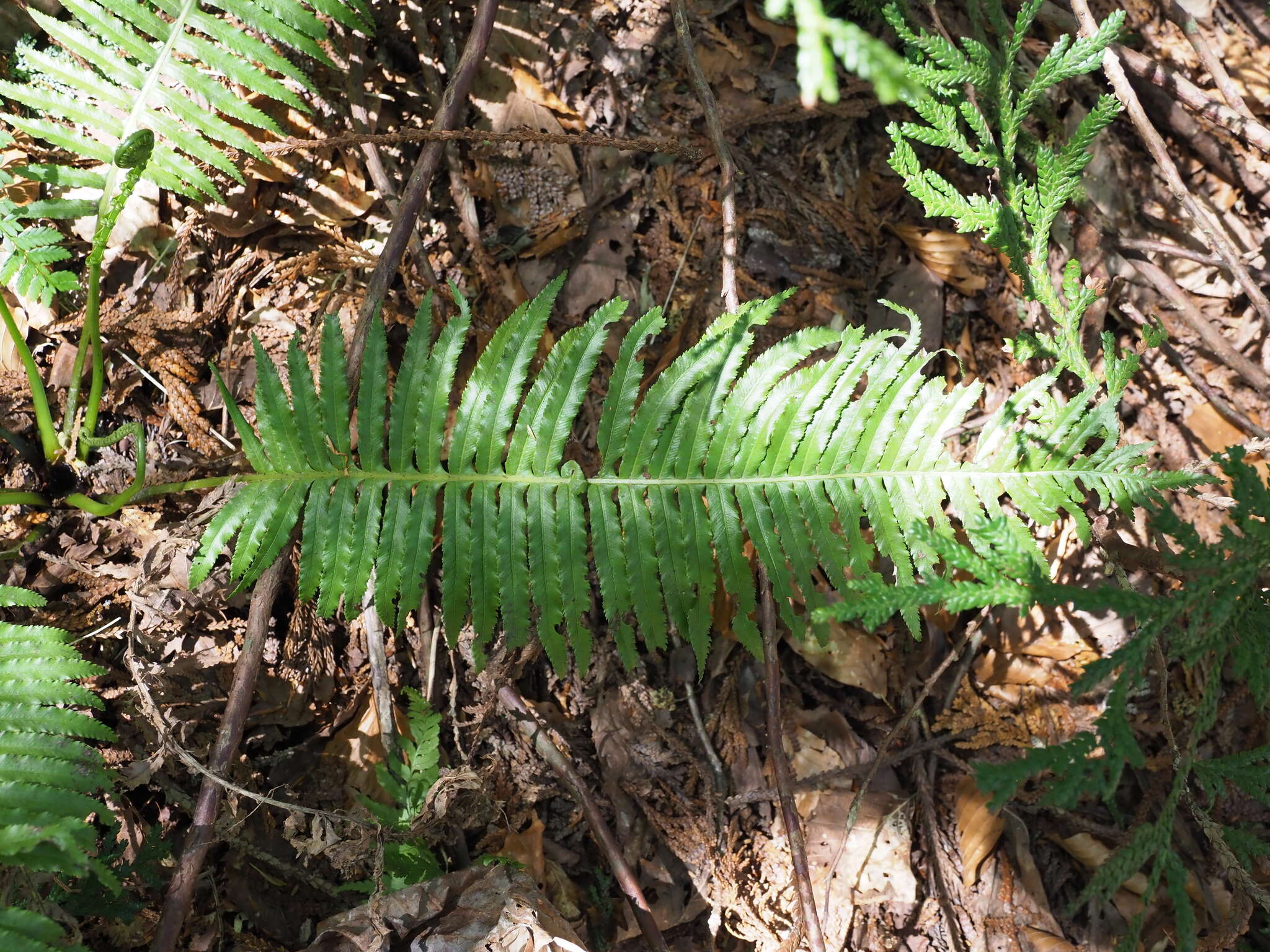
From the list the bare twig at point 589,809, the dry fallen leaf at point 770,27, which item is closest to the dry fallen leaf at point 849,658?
the bare twig at point 589,809

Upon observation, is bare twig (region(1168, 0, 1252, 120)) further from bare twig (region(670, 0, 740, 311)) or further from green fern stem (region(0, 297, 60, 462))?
green fern stem (region(0, 297, 60, 462))

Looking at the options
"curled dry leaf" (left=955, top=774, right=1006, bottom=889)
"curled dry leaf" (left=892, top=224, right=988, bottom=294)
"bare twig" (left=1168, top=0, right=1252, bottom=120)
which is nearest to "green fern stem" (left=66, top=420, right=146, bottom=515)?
"curled dry leaf" (left=892, top=224, right=988, bottom=294)

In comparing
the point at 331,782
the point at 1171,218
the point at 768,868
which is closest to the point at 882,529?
the point at 768,868

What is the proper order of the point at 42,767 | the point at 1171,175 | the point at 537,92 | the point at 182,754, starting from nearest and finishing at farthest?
the point at 42,767
the point at 182,754
the point at 1171,175
the point at 537,92

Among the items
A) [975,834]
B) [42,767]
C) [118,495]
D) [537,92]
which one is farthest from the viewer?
[537,92]

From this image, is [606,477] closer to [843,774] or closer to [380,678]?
[380,678]

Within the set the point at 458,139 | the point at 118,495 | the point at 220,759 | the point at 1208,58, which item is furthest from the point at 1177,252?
the point at 118,495
